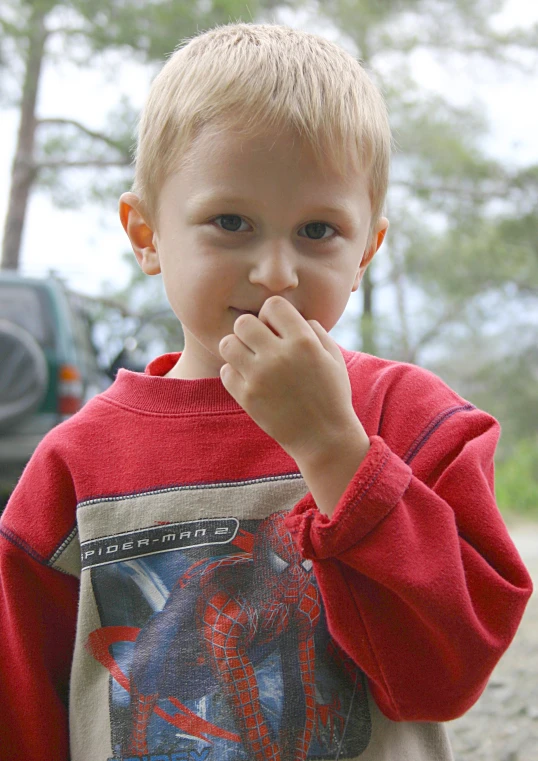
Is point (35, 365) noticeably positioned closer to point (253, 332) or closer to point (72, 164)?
point (253, 332)

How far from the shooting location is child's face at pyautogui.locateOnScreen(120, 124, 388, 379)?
1059 millimetres

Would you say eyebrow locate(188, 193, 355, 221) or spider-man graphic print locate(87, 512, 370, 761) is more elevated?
eyebrow locate(188, 193, 355, 221)

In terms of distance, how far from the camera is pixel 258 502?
1.18 meters

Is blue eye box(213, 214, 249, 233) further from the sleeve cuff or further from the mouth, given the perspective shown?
the sleeve cuff

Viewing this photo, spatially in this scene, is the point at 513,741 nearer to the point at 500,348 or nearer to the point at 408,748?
the point at 408,748

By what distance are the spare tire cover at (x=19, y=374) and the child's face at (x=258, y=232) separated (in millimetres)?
4225

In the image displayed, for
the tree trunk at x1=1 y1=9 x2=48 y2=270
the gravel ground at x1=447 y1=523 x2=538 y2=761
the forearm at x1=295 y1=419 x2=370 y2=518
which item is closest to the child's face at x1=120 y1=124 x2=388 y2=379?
the forearm at x1=295 y1=419 x2=370 y2=518

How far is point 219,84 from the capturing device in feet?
3.71

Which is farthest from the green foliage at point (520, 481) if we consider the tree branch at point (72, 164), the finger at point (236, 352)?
the finger at point (236, 352)

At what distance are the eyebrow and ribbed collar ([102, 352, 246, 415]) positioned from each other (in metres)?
0.28

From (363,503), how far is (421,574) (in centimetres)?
11

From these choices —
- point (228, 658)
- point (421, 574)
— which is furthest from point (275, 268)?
point (228, 658)

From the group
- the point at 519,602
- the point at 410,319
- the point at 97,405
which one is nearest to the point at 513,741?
the point at 519,602

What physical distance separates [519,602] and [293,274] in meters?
0.50
